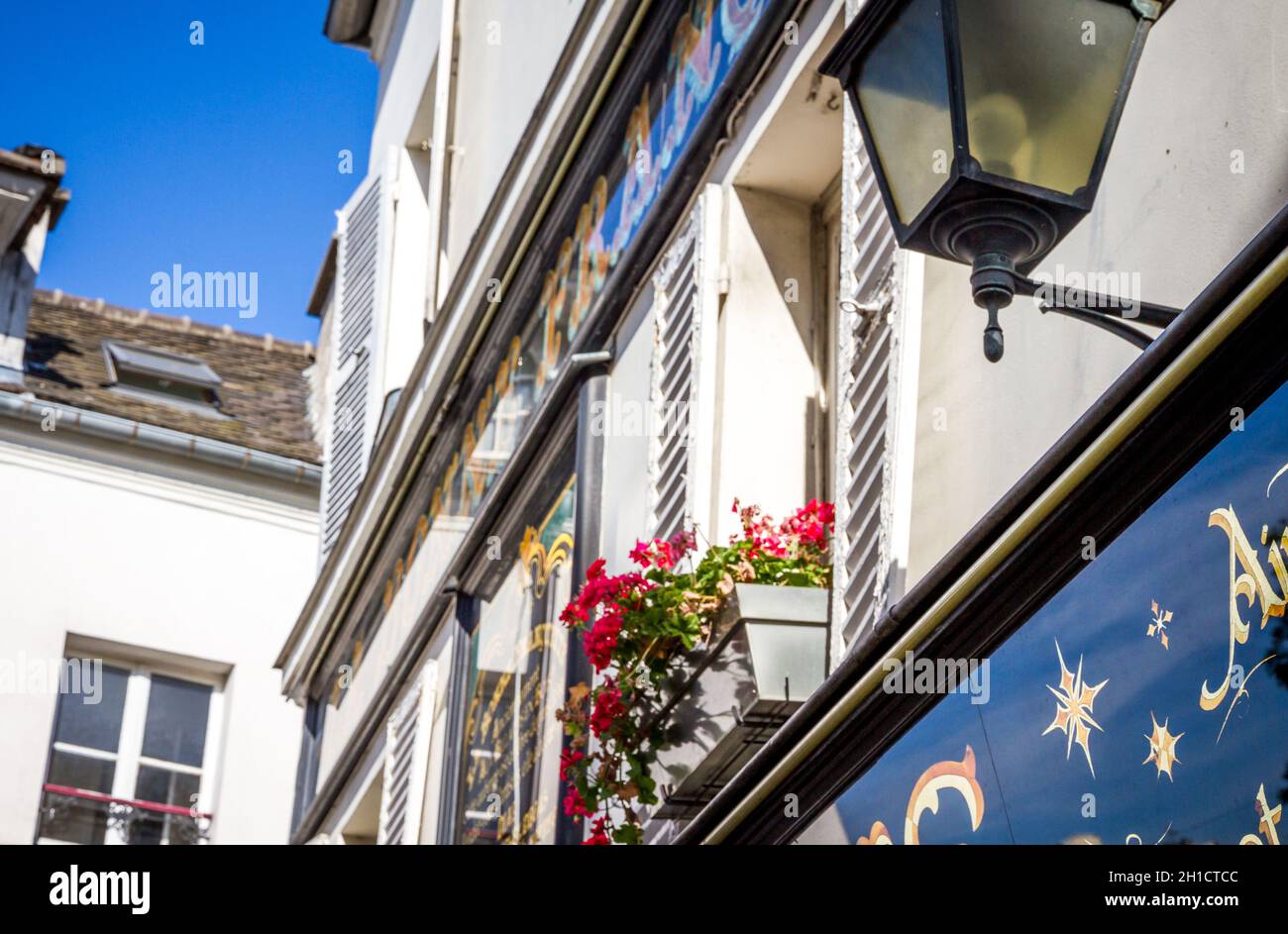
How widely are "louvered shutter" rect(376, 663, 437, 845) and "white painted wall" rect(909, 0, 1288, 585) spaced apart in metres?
4.73

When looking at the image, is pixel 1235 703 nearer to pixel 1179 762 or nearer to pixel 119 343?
pixel 1179 762

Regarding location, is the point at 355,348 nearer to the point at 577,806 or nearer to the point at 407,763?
the point at 407,763

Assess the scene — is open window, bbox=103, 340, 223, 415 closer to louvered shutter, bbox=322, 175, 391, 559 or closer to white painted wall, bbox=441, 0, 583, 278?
louvered shutter, bbox=322, 175, 391, 559

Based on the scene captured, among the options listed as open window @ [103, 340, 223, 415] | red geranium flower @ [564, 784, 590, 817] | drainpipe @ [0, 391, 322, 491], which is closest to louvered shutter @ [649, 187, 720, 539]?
red geranium flower @ [564, 784, 590, 817]

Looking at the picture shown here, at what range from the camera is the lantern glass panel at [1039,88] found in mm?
3645

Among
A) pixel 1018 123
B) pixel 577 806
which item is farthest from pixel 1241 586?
pixel 577 806


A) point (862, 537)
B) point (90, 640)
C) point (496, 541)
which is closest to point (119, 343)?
point (90, 640)

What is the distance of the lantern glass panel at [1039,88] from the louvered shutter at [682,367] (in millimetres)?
2820

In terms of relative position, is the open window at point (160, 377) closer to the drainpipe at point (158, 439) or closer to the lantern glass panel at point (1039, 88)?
the drainpipe at point (158, 439)

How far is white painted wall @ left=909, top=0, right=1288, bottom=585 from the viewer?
3.88 m

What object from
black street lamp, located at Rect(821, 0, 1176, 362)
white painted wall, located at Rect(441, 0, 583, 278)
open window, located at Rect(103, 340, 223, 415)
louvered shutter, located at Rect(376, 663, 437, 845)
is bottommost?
black street lamp, located at Rect(821, 0, 1176, 362)

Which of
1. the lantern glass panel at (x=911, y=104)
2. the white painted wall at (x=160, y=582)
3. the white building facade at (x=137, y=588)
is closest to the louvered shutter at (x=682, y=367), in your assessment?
the lantern glass panel at (x=911, y=104)

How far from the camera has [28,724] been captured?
53.9 ft
